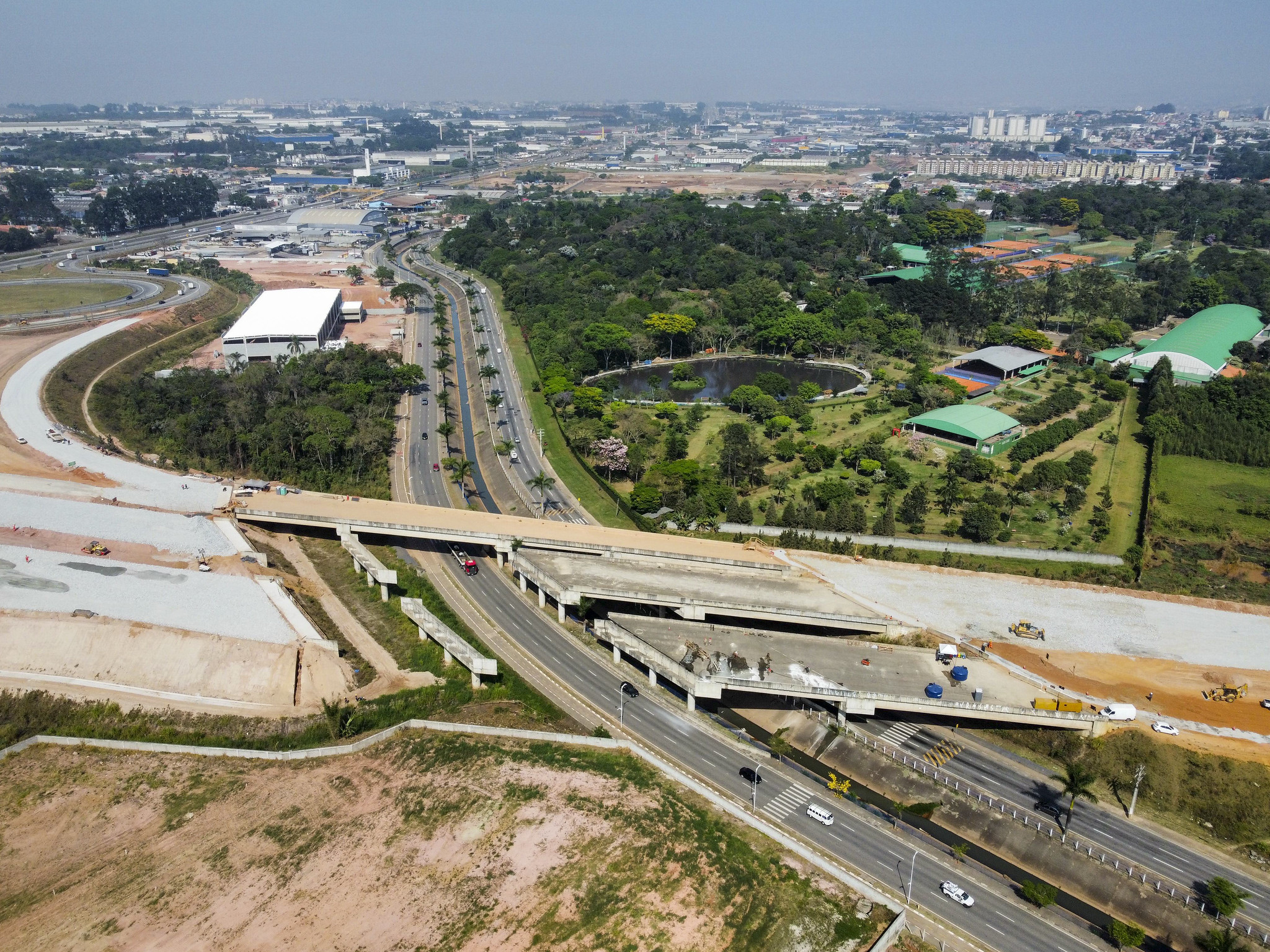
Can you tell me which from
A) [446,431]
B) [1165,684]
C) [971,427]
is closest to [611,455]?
[446,431]

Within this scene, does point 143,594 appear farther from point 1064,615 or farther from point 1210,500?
point 1210,500

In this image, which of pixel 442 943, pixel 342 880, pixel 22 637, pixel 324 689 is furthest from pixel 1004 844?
pixel 22 637

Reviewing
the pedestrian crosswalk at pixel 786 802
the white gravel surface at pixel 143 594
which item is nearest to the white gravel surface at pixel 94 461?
the white gravel surface at pixel 143 594

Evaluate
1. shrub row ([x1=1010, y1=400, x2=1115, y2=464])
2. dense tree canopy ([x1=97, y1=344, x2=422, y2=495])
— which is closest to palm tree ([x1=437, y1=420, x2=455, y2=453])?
dense tree canopy ([x1=97, y1=344, x2=422, y2=495])

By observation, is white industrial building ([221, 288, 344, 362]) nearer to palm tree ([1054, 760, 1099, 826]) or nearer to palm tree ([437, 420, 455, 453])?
palm tree ([437, 420, 455, 453])

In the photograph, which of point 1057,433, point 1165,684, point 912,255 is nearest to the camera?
point 1165,684

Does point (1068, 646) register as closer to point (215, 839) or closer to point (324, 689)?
point (324, 689)
